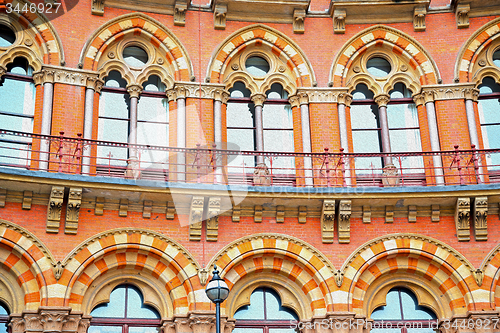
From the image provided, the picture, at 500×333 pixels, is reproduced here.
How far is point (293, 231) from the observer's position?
671 inches

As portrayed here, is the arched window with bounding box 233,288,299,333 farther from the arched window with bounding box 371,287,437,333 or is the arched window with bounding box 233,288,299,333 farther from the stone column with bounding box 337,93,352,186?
the stone column with bounding box 337,93,352,186

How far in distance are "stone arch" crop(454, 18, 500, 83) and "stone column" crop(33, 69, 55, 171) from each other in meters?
9.96

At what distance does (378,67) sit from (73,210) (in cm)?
880

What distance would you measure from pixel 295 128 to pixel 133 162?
163 inches

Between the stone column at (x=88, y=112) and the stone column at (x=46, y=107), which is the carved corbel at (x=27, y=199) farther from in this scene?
the stone column at (x=88, y=112)

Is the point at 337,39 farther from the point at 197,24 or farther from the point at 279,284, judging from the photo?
the point at 279,284

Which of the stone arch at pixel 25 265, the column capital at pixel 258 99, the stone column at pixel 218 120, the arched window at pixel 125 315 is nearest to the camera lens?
the stone arch at pixel 25 265

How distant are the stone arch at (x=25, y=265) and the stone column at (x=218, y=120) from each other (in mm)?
4303

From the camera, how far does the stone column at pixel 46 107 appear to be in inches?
663

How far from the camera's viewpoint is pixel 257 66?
19609 millimetres

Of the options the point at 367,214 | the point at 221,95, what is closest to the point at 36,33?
the point at 221,95

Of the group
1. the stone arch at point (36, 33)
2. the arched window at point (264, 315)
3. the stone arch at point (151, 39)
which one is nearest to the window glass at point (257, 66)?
the stone arch at point (151, 39)

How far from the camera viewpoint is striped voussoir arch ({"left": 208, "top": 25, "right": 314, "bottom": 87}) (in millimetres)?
18984

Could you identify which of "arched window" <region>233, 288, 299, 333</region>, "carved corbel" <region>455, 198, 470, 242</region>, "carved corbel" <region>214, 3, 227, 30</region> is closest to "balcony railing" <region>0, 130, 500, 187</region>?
"carved corbel" <region>455, 198, 470, 242</region>
